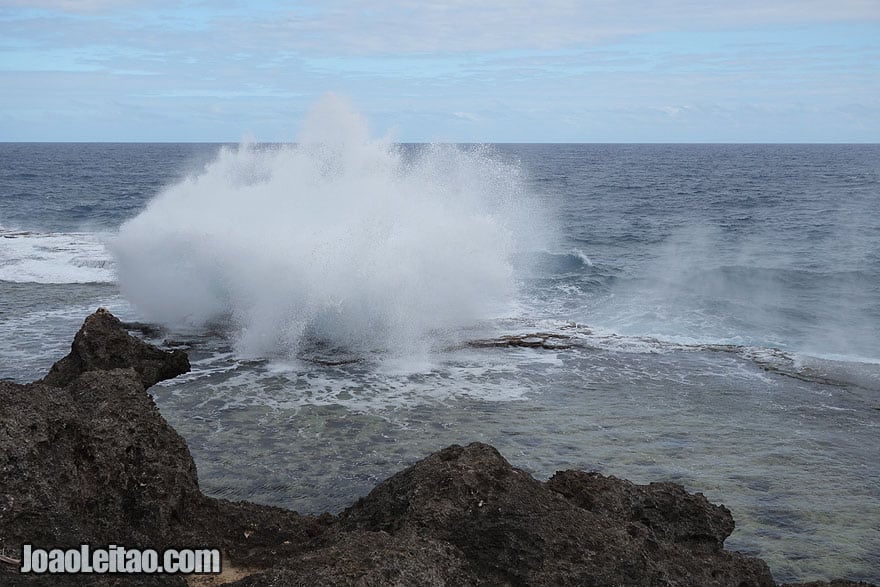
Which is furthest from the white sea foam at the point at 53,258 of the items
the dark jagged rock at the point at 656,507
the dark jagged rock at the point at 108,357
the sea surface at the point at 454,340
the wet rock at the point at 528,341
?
the dark jagged rock at the point at 656,507

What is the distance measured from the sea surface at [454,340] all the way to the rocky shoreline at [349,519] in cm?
168

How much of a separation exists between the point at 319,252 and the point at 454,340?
2.96 m

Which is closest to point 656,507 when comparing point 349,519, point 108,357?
point 349,519

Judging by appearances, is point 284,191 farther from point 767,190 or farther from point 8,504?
point 767,190

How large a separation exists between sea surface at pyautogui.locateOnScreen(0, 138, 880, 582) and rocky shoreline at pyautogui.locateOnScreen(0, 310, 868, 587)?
5.51ft

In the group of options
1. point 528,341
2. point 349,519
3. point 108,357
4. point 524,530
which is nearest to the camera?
point 524,530

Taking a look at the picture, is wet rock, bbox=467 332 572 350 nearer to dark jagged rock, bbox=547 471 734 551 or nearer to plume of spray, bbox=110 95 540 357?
plume of spray, bbox=110 95 540 357

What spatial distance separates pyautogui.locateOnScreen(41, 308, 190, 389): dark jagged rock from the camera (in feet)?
33.2

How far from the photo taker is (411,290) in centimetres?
1458

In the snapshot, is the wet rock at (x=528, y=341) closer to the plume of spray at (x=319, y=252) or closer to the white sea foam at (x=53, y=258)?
the plume of spray at (x=319, y=252)

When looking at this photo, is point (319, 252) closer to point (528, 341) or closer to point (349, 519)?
point (528, 341)

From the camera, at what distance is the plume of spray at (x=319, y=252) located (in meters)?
13.7

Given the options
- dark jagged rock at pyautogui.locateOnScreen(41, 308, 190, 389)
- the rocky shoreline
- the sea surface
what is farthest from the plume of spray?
the rocky shoreline

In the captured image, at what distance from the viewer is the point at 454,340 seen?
13.8 m
